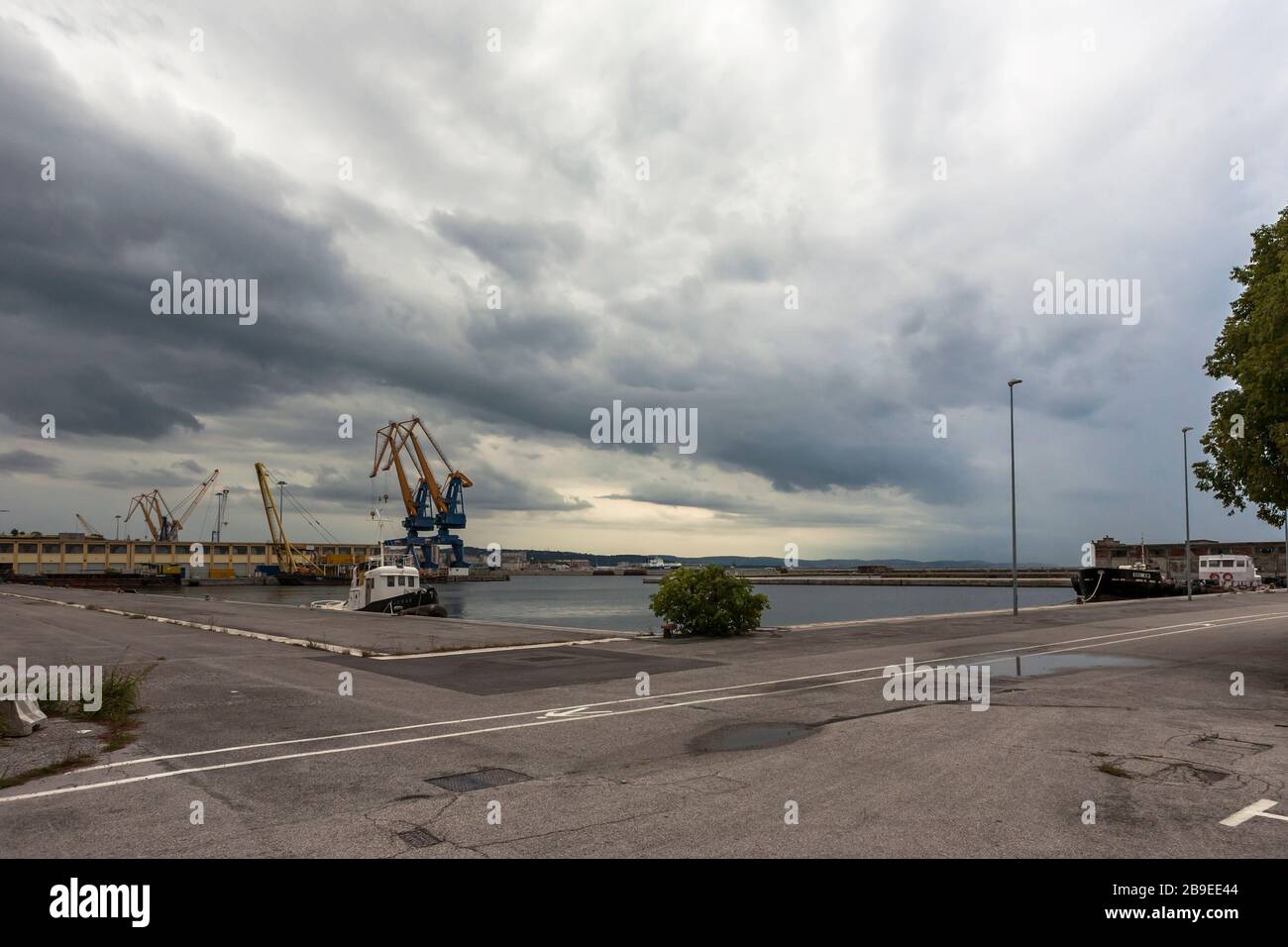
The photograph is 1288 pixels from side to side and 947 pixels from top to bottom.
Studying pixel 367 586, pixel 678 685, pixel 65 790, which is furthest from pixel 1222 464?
pixel 367 586

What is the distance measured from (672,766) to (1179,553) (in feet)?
603

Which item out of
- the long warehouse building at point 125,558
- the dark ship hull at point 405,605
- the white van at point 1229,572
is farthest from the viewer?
the long warehouse building at point 125,558

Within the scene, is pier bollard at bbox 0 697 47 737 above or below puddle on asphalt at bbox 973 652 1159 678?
above

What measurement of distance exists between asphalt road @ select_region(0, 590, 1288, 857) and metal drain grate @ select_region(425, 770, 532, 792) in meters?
0.06

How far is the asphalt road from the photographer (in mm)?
6293

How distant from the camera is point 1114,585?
206ft

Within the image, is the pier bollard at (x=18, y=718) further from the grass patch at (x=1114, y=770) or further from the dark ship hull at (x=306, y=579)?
the dark ship hull at (x=306, y=579)

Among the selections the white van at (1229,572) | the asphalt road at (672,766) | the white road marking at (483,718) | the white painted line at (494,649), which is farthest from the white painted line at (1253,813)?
the white van at (1229,572)

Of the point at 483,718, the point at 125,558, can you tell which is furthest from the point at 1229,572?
the point at 125,558

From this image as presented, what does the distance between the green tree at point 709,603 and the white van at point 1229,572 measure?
90425mm

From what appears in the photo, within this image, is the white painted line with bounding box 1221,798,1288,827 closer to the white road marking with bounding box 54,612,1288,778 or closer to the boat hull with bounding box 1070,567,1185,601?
the white road marking with bounding box 54,612,1288,778

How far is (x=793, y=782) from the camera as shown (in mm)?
8008

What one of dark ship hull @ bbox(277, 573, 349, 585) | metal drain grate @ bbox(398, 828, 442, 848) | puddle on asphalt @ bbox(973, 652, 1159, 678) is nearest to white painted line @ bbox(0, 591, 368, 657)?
metal drain grate @ bbox(398, 828, 442, 848)

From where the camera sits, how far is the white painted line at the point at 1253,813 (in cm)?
679
